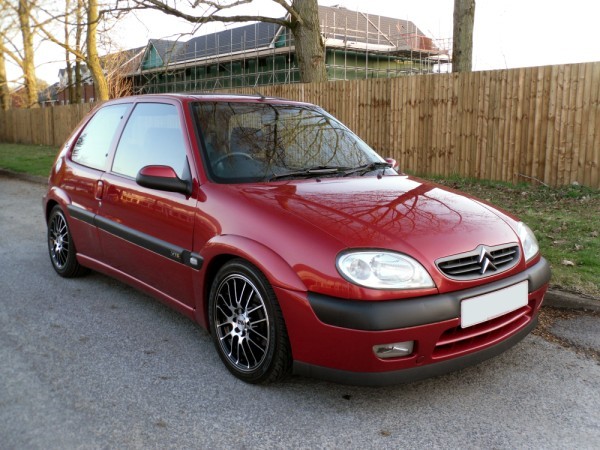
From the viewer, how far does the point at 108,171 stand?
437cm

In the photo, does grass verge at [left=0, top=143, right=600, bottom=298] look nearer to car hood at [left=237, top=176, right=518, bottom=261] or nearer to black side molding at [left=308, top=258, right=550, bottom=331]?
car hood at [left=237, top=176, right=518, bottom=261]

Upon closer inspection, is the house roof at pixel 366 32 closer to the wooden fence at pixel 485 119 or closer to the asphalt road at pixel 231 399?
the wooden fence at pixel 485 119

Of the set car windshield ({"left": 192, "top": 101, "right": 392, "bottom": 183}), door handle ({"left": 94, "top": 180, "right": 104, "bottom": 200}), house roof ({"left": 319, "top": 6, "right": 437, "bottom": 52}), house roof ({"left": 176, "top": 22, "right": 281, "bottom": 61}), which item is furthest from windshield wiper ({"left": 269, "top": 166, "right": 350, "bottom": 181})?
house roof ({"left": 176, "top": 22, "right": 281, "bottom": 61})

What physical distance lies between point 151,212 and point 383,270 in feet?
5.85

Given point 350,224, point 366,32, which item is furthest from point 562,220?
point 366,32

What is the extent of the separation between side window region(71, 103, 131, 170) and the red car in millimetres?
47

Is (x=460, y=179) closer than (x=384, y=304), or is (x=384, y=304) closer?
(x=384, y=304)

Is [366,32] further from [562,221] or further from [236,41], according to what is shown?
[562,221]

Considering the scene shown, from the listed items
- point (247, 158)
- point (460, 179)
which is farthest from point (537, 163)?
point (247, 158)

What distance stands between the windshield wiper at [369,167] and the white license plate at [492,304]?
135 centimetres

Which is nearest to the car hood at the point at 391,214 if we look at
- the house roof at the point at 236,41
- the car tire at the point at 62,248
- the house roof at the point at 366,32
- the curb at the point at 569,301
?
the curb at the point at 569,301

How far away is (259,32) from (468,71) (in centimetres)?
3180

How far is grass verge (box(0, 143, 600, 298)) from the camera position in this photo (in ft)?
15.5

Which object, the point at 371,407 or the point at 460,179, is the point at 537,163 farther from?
the point at 371,407
